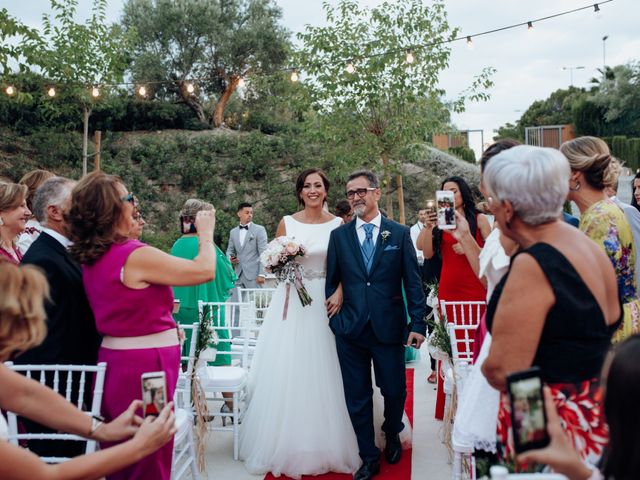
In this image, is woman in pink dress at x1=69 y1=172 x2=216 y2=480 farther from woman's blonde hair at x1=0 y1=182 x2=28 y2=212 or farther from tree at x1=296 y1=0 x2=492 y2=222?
tree at x1=296 y1=0 x2=492 y2=222

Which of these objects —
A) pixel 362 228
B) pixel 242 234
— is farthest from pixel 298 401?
pixel 242 234

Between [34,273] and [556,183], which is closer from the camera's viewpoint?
[34,273]

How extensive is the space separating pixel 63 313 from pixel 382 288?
A: 2181 millimetres

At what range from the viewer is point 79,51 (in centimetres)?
1229

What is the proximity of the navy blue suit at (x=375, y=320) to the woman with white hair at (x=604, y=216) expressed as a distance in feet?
4.99

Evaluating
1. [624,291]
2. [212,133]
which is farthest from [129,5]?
[624,291]

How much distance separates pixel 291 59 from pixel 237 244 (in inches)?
201

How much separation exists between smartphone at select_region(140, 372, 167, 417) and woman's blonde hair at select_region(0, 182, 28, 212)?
256 centimetres

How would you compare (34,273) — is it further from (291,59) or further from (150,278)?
(291,59)

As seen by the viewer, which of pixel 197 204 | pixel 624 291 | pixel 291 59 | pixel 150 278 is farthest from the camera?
pixel 291 59

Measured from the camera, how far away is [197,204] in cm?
564

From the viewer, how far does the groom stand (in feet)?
14.6

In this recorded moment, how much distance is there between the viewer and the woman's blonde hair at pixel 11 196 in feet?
13.2

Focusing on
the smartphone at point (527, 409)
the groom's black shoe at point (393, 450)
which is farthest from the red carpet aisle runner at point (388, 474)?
the smartphone at point (527, 409)
